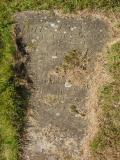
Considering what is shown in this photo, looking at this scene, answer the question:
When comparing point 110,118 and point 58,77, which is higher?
point 58,77

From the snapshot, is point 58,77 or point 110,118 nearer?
point 110,118

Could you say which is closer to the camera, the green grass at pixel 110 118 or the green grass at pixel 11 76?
the green grass at pixel 110 118

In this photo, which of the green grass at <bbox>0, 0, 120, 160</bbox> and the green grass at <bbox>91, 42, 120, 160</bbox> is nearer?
the green grass at <bbox>91, 42, 120, 160</bbox>

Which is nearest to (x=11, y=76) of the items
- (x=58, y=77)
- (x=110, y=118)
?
(x=58, y=77)

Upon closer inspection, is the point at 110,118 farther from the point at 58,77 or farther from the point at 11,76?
the point at 11,76
